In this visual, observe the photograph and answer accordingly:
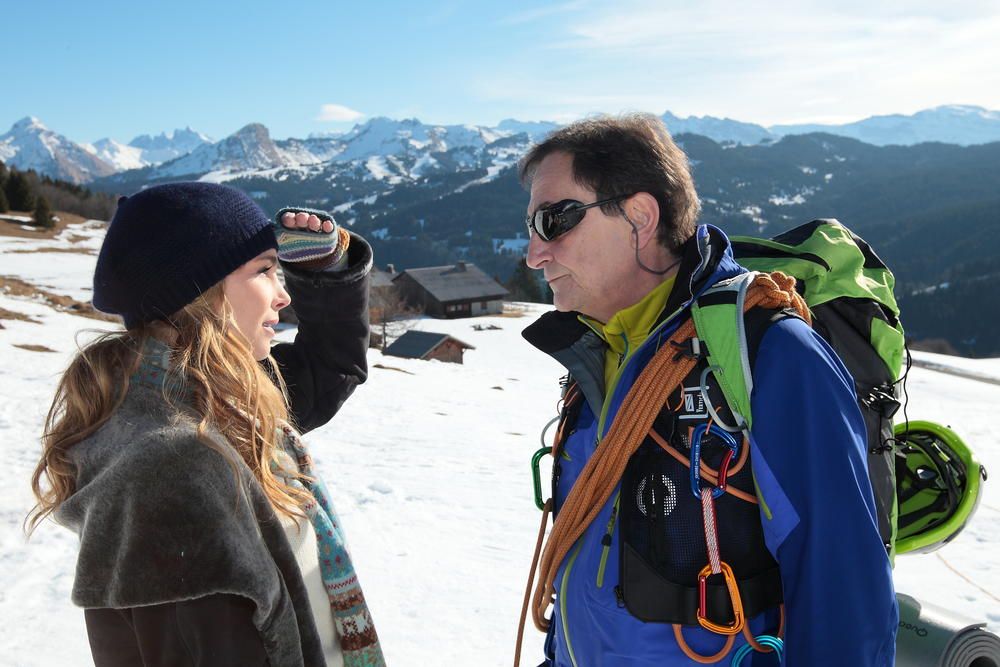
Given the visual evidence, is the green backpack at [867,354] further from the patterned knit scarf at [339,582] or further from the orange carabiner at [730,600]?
the patterned knit scarf at [339,582]

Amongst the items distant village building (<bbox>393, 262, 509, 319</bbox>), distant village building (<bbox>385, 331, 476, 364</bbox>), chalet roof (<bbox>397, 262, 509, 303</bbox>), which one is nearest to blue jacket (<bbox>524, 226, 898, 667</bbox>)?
distant village building (<bbox>385, 331, 476, 364</bbox>)

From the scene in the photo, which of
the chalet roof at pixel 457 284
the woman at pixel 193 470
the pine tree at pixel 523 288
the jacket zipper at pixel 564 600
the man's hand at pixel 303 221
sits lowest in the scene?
the pine tree at pixel 523 288

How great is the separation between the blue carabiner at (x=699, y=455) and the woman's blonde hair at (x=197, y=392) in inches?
46.0

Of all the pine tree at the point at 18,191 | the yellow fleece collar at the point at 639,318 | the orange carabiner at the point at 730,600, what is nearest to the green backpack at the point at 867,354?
the yellow fleece collar at the point at 639,318

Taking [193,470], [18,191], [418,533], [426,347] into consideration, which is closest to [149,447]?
[193,470]

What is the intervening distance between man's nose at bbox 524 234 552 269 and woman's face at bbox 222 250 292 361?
0.93 m

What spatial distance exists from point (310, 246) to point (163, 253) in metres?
0.64

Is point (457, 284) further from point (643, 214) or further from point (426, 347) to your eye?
point (643, 214)

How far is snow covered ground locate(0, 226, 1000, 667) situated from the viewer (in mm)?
4531

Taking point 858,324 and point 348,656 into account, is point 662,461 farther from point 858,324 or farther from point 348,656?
point 348,656

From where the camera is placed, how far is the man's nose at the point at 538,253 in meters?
2.41

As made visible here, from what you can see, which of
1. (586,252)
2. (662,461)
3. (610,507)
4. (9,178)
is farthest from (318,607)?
(9,178)

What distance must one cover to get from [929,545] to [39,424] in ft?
33.6

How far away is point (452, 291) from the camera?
6281 cm
